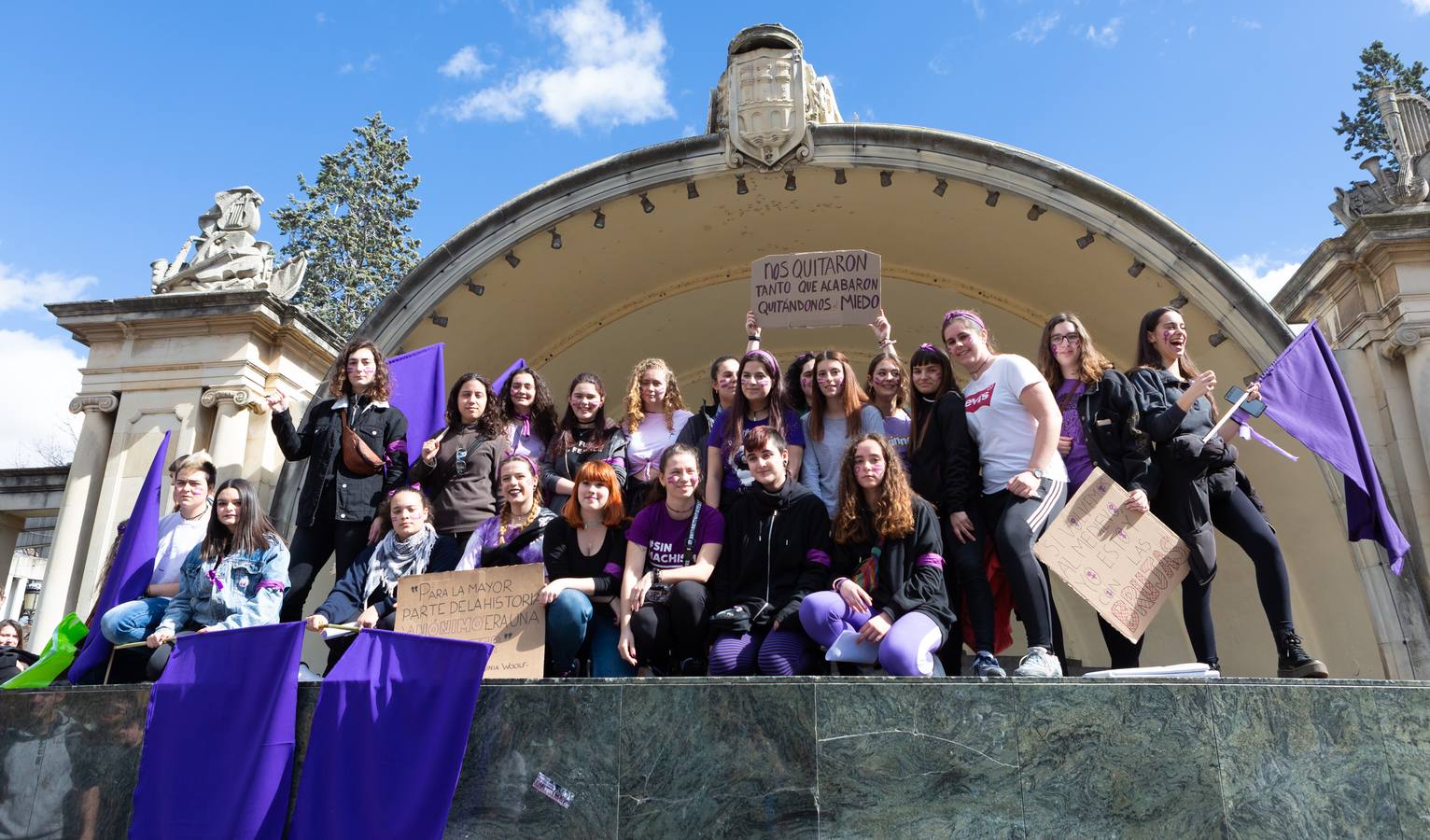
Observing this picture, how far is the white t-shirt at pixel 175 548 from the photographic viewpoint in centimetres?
583

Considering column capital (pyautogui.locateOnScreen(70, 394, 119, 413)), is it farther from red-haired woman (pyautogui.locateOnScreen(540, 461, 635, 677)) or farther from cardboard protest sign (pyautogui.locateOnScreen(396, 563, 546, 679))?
red-haired woman (pyautogui.locateOnScreen(540, 461, 635, 677))

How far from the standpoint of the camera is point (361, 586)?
539 centimetres

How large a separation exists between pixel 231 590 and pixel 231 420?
3.75m

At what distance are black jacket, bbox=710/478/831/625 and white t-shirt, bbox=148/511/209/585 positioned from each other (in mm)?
3068

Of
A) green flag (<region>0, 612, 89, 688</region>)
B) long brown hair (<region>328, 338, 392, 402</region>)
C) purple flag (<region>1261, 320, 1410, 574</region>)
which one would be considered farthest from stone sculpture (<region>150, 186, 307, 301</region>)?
purple flag (<region>1261, 320, 1410, 574</region>)

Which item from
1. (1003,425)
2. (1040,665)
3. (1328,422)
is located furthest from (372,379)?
(1328,422)

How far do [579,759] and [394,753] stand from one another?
0.81m

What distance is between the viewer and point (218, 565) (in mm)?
5344

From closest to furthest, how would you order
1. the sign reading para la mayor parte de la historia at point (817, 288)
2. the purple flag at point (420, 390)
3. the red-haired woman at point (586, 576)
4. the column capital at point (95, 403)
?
the red-haired woman at point (586, 576), the sign reading para la mayor parte de la historia at point (817, 288), the purple flag at point (420, 390), the column capital at point (95, 403)

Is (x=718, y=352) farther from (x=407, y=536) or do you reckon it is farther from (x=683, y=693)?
(x=683, y=693)

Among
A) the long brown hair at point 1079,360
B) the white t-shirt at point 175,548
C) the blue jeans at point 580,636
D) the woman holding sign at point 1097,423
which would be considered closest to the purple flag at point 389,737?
the blue jeans at point 580,636

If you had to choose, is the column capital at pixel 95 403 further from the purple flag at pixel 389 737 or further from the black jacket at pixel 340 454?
the purple flag at pixel 389 737

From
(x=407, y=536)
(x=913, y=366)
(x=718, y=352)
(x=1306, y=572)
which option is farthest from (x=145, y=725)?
(x=1306, y=572)

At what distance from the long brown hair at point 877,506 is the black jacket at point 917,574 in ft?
0.21
